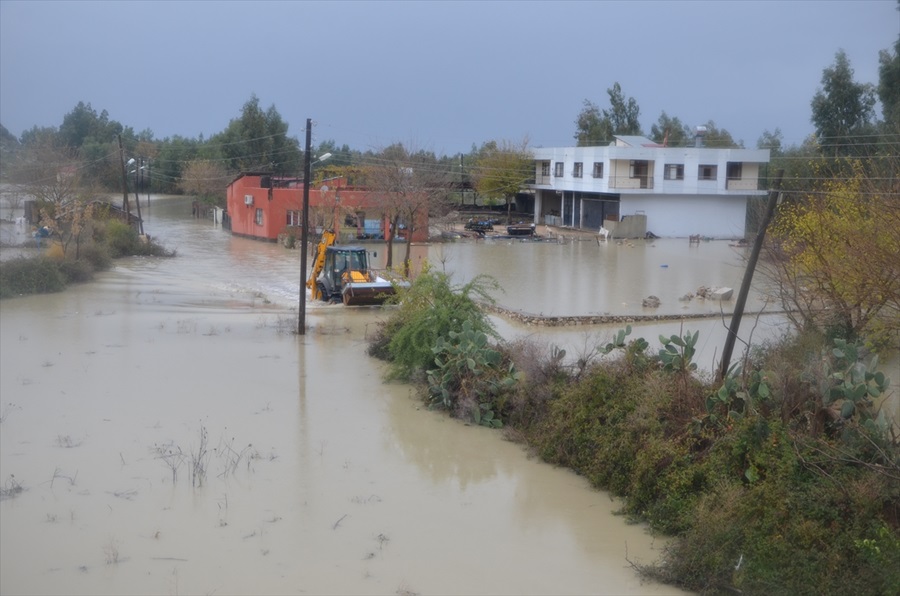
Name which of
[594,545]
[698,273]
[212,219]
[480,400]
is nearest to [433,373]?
[480,400]

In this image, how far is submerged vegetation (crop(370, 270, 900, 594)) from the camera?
966cm

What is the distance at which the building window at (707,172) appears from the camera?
63.9m

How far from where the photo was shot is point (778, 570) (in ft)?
31.1

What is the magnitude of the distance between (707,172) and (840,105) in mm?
12819

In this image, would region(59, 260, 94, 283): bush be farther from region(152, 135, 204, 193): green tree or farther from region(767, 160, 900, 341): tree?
region(152, 135, 204, 193): green tree

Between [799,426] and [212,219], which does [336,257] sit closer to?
[799,426]

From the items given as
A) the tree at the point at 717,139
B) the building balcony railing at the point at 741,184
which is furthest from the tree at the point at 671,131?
A: the building balcony railing at the point at 741,184

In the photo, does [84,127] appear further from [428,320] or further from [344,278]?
[428,320]

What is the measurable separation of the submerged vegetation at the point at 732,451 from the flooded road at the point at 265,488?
52cm

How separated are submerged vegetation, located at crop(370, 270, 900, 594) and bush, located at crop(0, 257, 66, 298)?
822 inches

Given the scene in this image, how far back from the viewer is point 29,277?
104ft

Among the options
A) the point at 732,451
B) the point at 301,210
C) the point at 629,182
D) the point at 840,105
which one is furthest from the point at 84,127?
the point at 732,451

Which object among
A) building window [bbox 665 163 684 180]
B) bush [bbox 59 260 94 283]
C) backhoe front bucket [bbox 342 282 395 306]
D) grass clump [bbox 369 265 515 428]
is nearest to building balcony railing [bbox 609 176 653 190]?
building window [bbox 665 163 684 180]

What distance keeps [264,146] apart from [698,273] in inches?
2275
